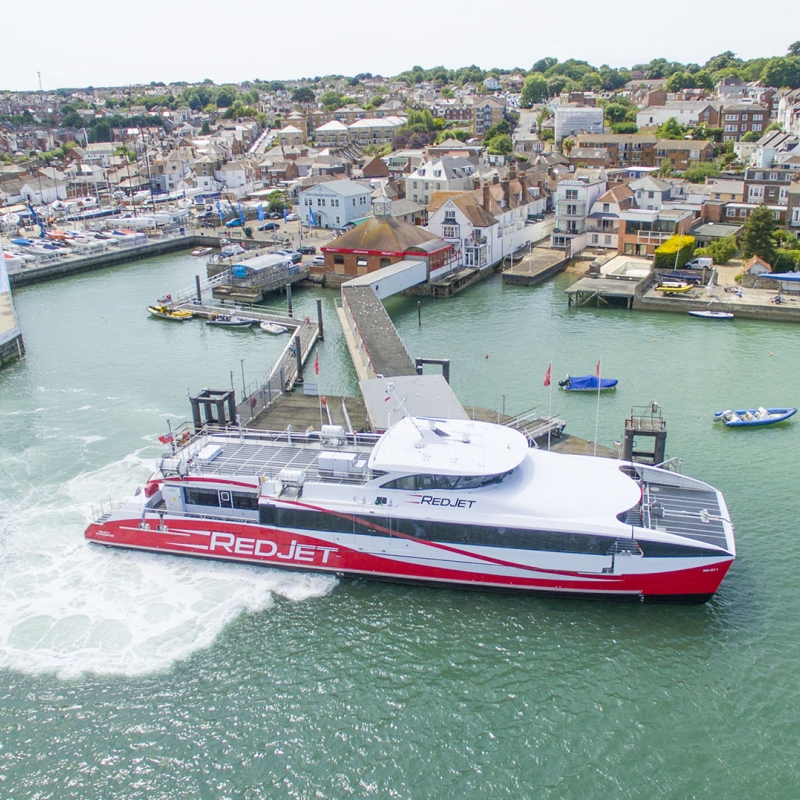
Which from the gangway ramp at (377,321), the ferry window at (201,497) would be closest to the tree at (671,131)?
the gangway ramp at (377,321)

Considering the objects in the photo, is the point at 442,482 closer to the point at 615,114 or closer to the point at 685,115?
the point at 685,115

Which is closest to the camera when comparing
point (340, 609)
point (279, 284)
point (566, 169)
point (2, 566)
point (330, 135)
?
point (340, 609)

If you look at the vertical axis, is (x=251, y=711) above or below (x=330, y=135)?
below

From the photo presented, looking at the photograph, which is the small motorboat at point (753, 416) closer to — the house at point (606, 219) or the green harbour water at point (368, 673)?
the green harbour water at point (368, 673)

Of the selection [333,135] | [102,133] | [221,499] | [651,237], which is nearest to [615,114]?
[333,135]

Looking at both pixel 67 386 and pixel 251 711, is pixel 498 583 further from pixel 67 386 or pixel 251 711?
pixel 67 386

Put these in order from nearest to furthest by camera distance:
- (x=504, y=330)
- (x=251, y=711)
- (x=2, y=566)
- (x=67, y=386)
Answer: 1. (x=251, y=711)
2. (x=2, y=566)
3. (x=67, y=386)
4. (x=504, y=330)

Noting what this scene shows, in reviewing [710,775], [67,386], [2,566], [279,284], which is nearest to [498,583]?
[710,775]
